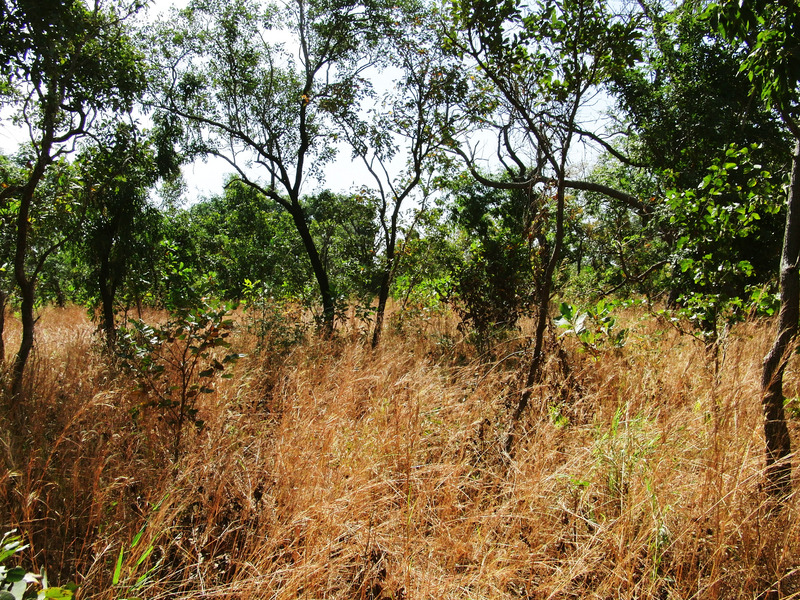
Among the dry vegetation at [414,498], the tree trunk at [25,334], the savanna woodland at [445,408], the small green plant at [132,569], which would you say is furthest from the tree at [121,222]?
the small green plant at [132,569]

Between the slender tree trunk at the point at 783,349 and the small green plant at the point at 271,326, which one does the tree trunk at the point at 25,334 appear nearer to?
the small green plant at the point at 271,326

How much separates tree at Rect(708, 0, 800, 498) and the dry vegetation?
129mm

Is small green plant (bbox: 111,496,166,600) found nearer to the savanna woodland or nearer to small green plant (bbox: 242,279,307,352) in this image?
the savanna woodland

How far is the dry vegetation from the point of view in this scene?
1.70 meters

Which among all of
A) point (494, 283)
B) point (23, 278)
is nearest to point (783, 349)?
point (494, 283)

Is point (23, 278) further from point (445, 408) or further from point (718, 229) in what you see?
point (718, 229)

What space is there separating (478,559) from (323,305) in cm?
588

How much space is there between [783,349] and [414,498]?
1916 mm

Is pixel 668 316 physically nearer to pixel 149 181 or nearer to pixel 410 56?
pixel 410 56

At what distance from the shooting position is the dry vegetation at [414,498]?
1700mm

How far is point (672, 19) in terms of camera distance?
21.1 ft

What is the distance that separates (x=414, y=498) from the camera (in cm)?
232

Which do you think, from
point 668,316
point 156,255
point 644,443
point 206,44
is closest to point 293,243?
point 156,255

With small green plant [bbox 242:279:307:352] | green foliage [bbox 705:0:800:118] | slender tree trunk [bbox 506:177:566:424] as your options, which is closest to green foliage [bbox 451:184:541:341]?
small green plant [bbox 242:279:307:352]
